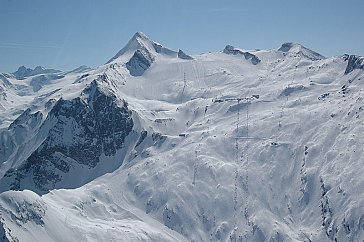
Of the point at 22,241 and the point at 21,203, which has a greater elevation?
the point at 21,203

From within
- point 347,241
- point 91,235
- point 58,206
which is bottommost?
point 347,241

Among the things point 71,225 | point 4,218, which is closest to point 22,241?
point 4,218

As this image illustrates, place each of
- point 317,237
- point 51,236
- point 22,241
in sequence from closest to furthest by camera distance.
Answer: point 22,241 → point 51,236 → point 317,237

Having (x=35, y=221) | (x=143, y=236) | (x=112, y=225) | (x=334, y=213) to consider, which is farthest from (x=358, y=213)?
(x=35, y=221)

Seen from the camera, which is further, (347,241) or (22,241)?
(347,241)

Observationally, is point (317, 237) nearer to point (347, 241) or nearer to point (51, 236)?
point (347, 241)

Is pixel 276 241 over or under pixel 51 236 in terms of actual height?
under

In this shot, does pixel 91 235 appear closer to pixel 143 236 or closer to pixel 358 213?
pixel 143 236

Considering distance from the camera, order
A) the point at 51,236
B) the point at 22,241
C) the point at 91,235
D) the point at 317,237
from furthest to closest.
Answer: the point at 317,237
the point at 91,235
the point at 51,236
the point at 22,241

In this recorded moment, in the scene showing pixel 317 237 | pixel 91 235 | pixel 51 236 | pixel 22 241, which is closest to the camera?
pixel 22 241
